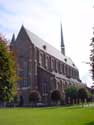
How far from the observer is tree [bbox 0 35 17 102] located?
27480mm

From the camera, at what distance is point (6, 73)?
27719mm

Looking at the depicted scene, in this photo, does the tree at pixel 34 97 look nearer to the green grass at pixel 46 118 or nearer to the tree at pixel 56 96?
the tree at pixel 56 96

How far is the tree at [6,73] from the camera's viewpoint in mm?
27480

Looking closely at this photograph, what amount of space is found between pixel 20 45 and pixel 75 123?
6911 cm

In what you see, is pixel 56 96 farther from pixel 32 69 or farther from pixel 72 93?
pixel 32 69

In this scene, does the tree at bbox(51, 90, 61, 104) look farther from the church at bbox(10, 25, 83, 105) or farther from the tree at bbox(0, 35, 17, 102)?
the tree at bbox(0, 35, 17, 102)

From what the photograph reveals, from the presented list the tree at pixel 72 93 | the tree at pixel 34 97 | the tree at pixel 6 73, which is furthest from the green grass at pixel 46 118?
the tree at pixel 72 93

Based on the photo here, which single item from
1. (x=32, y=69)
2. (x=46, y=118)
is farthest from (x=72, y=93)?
(x=46, y=118)

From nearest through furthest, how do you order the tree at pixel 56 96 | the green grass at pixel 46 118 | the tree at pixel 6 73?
the green grass at pixel 46 118
the tree at pixel 6 73
the tree at pixel 56 96

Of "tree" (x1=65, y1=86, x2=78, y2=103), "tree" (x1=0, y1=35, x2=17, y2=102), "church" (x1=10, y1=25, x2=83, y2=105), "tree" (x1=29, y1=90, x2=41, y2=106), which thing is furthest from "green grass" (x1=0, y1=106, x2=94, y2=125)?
"tree" (x1=65, y1=86, x2=78, y2=103)

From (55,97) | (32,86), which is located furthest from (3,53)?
(32,86)

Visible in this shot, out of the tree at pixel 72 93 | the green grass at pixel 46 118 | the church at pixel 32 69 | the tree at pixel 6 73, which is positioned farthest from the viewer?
the church at pixel 32 69

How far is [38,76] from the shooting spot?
8862 cm

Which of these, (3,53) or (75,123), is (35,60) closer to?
(3,53)
